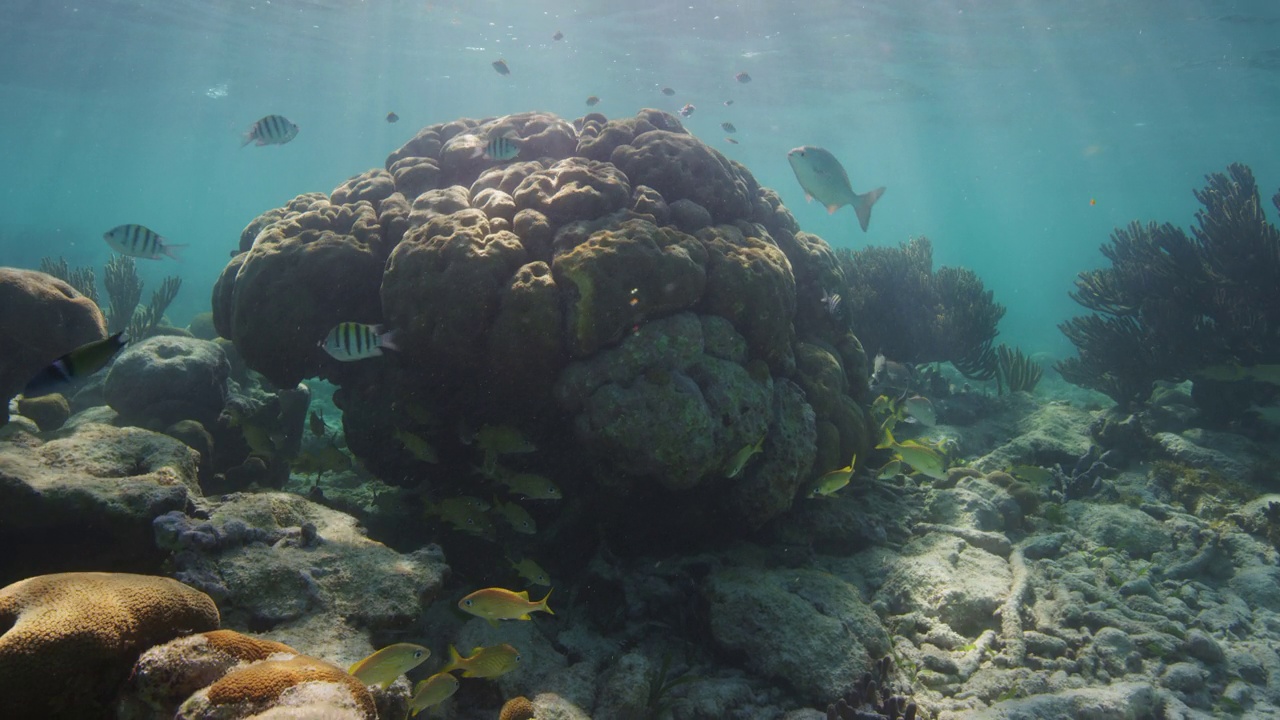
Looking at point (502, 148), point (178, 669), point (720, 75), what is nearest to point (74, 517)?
point (178, 669)

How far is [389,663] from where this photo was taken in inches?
117

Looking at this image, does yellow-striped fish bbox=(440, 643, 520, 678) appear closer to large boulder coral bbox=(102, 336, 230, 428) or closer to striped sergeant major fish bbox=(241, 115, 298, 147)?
large boulder coral bbox=(102, 336, 230, 428)

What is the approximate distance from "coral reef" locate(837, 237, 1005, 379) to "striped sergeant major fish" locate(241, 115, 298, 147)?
9549 millimetres

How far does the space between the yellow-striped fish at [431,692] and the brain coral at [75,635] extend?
1.26m

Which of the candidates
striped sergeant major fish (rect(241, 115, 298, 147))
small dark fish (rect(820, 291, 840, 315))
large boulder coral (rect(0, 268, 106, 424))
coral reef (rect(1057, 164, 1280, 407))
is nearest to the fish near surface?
small dark fish (rect(820, 291, 840, 315))

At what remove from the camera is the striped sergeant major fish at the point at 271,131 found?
23.9ft

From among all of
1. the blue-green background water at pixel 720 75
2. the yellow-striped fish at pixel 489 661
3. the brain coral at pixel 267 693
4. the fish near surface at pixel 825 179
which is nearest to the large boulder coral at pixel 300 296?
the yellow-striped fish at pixel 489 661

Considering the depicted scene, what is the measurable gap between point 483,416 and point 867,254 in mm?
10701

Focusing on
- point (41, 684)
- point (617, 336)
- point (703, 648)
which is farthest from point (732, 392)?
point (41, 684)

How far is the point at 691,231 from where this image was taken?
22.5 feet

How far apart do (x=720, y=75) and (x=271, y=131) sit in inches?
1029

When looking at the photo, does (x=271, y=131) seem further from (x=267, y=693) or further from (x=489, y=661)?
(x=267, y=693)

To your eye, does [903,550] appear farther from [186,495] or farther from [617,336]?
[186,495]

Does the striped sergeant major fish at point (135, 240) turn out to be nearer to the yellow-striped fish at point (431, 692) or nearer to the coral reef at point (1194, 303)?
the yellow-striped fish at point (431, 692)
